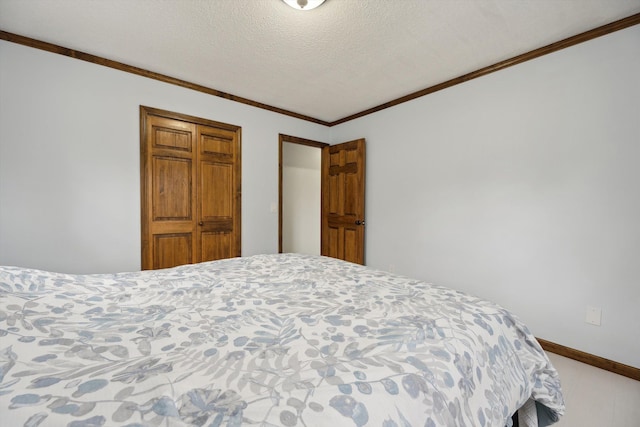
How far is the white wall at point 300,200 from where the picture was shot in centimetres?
542

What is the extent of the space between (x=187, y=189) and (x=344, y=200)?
2058 mm

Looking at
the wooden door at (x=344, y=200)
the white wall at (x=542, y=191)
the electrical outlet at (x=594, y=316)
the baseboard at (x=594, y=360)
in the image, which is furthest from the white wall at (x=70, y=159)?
the electrical outlet at (x=594, y=316)

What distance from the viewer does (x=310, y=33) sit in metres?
2.11

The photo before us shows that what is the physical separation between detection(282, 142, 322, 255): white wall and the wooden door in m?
1.30

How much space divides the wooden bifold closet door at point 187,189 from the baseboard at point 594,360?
10.6 ft

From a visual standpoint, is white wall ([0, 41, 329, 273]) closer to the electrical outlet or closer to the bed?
the bed

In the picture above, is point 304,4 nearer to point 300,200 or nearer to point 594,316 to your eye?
point 594,316

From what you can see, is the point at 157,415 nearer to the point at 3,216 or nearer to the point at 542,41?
the point at 3,216

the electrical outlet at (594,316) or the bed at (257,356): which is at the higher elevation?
the bed at (257,356)

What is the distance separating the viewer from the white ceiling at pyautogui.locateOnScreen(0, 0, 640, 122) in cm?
185

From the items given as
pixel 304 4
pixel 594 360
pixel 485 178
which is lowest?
pixel 594 360

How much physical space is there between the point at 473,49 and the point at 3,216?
4.07 metres

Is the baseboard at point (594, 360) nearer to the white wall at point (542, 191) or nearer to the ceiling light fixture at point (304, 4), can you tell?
the white wall at point (542, 191)

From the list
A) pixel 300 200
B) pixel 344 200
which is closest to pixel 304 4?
pixel 344 200
